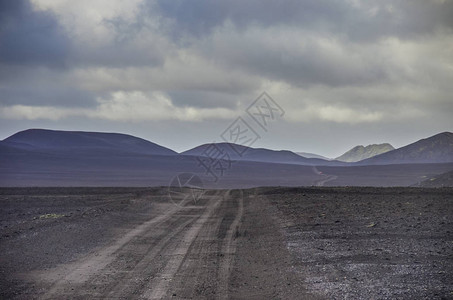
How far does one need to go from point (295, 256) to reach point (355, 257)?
1.44 metres

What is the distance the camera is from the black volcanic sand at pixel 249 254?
8375mm

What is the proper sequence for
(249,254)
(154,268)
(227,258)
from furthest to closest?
(249,254) → (227,258) → (154,268)

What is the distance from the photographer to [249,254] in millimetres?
11758

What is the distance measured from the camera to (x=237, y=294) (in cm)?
814

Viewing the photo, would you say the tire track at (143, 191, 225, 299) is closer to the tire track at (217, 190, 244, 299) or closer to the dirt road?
the dirt road

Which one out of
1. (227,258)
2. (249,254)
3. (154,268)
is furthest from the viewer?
(249,254)

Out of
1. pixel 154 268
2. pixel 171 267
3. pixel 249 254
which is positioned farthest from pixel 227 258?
pixel 154 268

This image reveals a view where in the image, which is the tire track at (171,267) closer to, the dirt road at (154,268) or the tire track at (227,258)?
the dirt road at (154,268)

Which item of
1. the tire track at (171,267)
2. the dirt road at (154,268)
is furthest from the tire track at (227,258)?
the tire track at (171,267)

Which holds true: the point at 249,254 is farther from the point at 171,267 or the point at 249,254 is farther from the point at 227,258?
the point at 171,267

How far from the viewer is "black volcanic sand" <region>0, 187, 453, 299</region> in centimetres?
838

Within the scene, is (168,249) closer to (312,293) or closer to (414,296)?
(312,293)

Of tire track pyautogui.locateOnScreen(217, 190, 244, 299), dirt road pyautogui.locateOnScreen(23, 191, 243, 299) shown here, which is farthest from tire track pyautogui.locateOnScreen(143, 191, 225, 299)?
tire track pyautogui.locateOnScreen(217, 190, 244, 299)

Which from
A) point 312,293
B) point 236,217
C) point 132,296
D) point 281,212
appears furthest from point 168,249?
point 281,212
